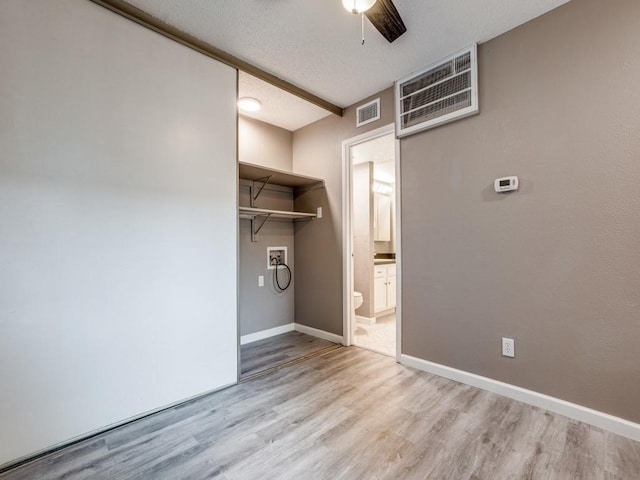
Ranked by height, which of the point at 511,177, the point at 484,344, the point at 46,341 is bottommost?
the point at 484,344

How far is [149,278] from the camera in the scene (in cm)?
190

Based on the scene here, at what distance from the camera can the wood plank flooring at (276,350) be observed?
2.65 meters

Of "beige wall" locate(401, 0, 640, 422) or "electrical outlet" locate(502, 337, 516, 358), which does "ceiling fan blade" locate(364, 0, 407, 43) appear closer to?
"beige wall" locate(401, 0, 640, 422)

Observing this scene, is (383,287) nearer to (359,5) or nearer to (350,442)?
(350,442)

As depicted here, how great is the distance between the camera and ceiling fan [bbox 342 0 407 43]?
1.47 metres

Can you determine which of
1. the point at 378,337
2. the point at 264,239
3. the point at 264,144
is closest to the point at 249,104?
the point at 264,144

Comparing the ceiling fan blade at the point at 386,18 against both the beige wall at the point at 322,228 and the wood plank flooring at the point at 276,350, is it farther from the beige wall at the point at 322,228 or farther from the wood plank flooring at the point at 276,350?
the wood plank flooring at the point at 276,350

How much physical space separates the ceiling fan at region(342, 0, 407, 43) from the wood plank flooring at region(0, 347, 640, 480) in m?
2.25

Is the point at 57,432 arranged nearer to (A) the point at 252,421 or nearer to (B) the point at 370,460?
(A) the point at 252,421

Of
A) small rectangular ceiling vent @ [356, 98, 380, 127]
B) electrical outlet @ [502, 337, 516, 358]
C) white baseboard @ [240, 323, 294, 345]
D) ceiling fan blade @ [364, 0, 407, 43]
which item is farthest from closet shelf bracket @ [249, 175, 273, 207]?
electrical outlet @ [502, 337, 516, 358]

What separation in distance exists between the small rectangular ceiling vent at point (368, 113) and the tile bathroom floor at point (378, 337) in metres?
2.31

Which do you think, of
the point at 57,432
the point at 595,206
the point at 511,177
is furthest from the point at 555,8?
the point at 57,432

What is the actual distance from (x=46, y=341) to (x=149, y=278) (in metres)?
0.57

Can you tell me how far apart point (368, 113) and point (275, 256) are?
1879 mm
